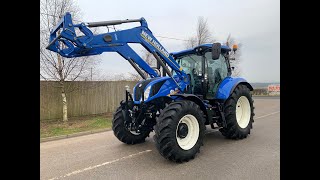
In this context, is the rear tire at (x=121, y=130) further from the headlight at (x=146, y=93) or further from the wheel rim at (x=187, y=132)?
the wheel rim at (x=187, y=132)

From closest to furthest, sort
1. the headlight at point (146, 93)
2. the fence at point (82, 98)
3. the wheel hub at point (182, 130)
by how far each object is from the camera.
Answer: the wheel hub at point (182, 130) < the headlight at point (146, 93) < the fence at point (82, 98)

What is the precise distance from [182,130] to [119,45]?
2.08 metres

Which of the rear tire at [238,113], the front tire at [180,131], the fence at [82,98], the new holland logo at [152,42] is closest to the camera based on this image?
the front tire at [180,131]

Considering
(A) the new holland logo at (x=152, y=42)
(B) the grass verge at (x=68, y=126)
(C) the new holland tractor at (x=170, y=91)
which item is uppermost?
(A) the new holland logo at (x=152, y=42)

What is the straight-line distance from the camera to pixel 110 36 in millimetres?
4555

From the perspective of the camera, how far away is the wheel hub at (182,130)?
Result: 4.66 meters

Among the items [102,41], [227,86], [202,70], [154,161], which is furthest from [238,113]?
[102,41]

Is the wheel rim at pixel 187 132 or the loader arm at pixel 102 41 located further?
the wheel rim at pixel 187 132

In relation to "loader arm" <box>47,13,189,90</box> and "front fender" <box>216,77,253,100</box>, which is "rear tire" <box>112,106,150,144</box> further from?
"front fender" <box>216,77,253,100</box>

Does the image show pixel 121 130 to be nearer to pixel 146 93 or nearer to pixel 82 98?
pixel 146 93

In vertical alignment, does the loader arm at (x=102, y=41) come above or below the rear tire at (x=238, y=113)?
above

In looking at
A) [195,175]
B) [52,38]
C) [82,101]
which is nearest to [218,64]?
[195,175]

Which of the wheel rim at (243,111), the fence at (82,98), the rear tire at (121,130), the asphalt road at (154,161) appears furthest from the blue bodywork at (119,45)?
the fence at (82,98)
